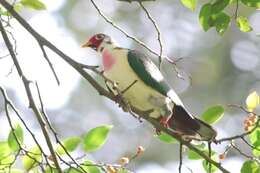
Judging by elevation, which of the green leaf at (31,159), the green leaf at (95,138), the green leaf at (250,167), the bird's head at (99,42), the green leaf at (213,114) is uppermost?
the bird's head at (99,42)

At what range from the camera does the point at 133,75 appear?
2.66 m

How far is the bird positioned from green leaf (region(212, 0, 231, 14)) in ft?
1.45

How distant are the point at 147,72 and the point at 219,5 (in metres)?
0.55

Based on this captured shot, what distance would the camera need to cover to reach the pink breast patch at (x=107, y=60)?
8.80 ft

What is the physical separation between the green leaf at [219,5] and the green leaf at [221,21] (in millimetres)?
44

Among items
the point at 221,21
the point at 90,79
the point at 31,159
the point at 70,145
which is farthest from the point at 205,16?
the point at 31,159

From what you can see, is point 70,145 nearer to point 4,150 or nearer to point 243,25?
point 4,150

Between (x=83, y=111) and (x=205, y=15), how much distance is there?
19.8 ft

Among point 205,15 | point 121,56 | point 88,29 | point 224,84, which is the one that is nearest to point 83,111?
point 88,29

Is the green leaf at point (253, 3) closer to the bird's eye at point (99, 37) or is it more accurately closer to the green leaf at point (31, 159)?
the green leaf at point (31, 159)

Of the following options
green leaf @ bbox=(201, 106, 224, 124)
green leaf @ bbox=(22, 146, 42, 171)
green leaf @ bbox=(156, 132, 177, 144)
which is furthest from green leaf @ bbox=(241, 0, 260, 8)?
green leaf @ bbox=(22, 146, 42, 171)

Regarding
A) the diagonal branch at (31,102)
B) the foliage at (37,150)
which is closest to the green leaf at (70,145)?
the foliage at (37,150)

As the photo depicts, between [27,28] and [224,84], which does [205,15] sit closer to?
[27,28]

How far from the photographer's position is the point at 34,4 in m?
2.35
